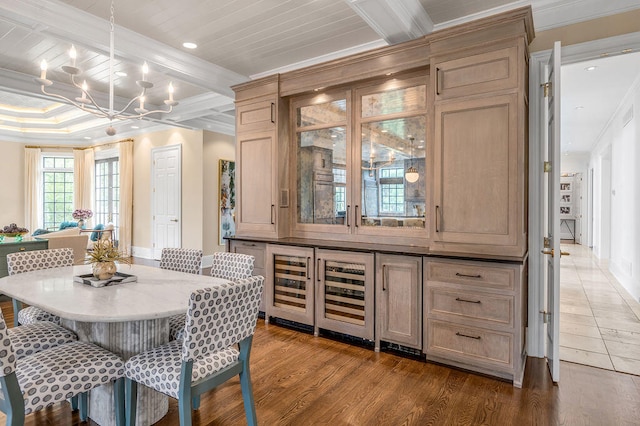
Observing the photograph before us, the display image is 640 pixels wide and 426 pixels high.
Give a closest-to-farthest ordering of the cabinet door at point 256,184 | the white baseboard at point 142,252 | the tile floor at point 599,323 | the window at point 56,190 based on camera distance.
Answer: the tile floor at point 599,323, the cabinet door at point 256,184, the white baseboard at point 142,252, the window at point 56,190

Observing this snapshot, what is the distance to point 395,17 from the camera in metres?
2.80

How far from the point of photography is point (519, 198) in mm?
2586

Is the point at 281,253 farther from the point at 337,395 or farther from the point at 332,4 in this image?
the point at 332,4

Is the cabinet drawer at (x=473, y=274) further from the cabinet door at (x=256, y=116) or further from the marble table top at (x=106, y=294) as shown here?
the cabinet door at (x=256, y=116)

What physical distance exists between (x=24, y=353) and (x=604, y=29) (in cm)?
428

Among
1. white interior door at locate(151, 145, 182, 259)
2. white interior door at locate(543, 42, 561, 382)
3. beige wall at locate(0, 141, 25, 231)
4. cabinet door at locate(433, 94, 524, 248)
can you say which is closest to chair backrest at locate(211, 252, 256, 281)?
cabinet door at locate(433, 94, 524, 248)

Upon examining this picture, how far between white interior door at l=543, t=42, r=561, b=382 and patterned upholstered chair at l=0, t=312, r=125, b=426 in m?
2.74

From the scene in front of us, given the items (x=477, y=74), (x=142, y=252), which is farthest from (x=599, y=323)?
(x=142, y=252)

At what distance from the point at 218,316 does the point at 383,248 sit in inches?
70.9

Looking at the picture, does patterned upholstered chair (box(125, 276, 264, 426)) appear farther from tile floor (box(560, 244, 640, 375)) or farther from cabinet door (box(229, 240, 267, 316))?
tile floor (box(560, 244, 640, 375))

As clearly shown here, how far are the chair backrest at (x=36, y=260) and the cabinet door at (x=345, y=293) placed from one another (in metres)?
2.21

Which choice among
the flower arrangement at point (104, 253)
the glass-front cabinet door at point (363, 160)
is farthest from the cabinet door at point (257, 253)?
the flower arrangement at point (104, 253)

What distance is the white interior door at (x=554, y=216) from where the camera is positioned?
251cm

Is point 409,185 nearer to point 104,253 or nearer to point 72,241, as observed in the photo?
point 104,253
